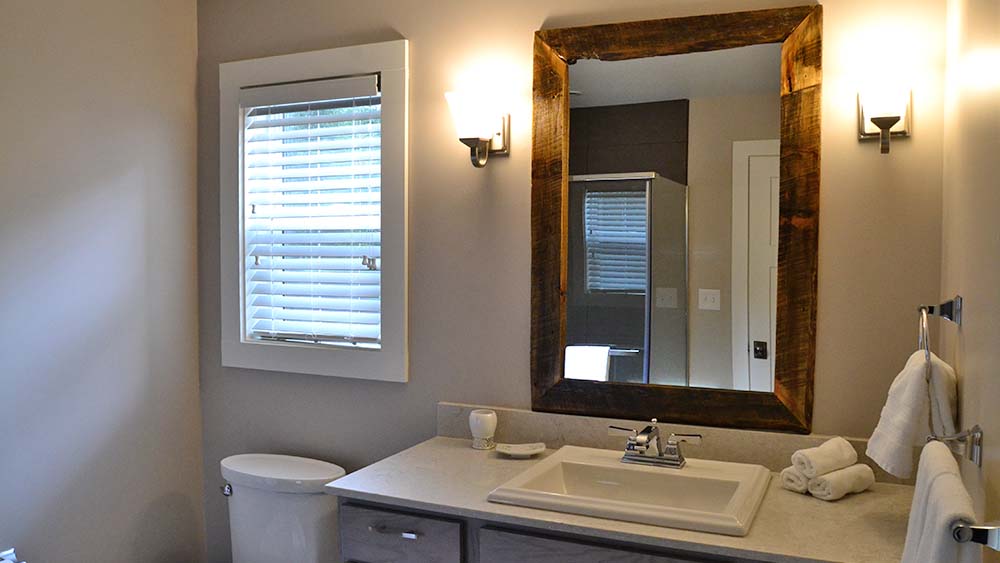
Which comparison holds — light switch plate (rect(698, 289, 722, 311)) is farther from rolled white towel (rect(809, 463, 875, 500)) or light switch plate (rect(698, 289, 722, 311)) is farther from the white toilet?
the white toilet

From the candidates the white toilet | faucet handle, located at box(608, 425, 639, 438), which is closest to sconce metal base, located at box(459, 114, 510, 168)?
faucet handle, located at box(608, 425, 639, 438)

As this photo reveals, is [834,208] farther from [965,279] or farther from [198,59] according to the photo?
[198,59]

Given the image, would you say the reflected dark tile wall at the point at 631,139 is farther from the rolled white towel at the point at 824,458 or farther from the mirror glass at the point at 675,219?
the rolled white towel at the point at 824,458

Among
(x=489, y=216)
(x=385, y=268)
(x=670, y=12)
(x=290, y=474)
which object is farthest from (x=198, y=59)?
(x=670, y=12)

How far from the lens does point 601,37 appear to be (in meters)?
2.35

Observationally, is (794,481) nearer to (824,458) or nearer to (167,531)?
(824,458)

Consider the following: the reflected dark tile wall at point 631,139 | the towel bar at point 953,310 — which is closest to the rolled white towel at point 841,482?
the towel bar at point 953,310

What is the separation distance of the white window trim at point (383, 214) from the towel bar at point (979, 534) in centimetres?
194

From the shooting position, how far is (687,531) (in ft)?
5.67

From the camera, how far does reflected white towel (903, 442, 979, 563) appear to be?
922 mm

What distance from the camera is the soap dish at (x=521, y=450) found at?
2.30 meters

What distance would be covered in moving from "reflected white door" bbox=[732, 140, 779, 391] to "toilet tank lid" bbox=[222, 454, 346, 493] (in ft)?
4.25

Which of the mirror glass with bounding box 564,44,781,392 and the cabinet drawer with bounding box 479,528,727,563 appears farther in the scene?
the mirror glass with bounding box 564,44,781,392

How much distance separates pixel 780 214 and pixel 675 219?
0.90 feet
